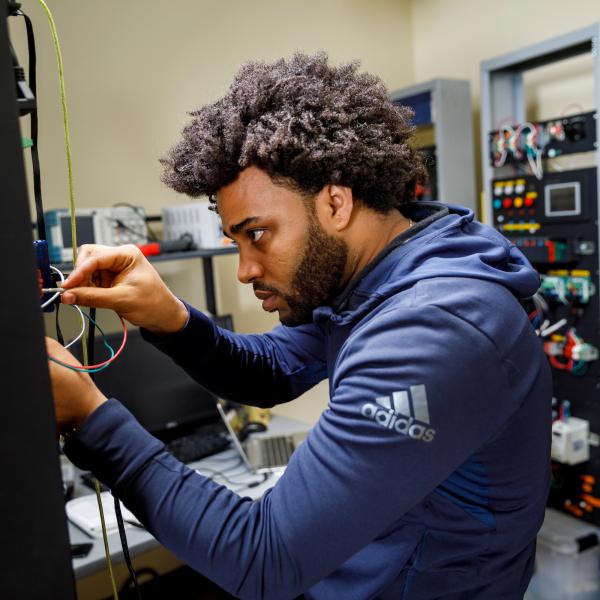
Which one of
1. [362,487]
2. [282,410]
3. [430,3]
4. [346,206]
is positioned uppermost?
[430,3]

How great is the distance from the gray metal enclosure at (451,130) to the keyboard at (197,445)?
5.18ft

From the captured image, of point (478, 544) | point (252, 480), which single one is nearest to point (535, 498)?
point (478, 544)

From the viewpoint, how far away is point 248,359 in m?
1.28

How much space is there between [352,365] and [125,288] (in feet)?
1.17

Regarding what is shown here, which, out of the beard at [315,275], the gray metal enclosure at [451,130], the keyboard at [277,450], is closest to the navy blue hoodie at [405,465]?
the beard at [315,275]

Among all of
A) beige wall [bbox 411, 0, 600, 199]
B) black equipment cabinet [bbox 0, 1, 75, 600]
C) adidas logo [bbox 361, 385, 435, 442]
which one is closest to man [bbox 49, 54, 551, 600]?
adidas logo [bbox 361, 385, 435, 442]

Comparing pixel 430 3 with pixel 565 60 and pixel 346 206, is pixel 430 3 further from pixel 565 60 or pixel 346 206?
pixel 346 206

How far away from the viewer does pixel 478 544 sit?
33.9 inches

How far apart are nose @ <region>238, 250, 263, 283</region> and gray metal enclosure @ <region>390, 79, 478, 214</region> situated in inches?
84.6

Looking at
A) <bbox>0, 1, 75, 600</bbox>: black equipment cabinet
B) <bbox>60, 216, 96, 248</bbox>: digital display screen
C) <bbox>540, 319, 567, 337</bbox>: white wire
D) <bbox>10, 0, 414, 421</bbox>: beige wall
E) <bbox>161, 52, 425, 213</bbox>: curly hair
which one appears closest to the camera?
<bbox>0, 1, 75, 600</bbox>: black equipment cabinet

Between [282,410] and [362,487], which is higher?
[362,487]

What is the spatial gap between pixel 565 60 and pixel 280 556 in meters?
2.86

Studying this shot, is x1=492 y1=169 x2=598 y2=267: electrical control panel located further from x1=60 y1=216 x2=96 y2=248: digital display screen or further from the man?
x1=60 y1=216 x2=96 y2=248: digital display screen

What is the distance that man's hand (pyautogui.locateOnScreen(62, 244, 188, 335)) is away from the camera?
808 mm
